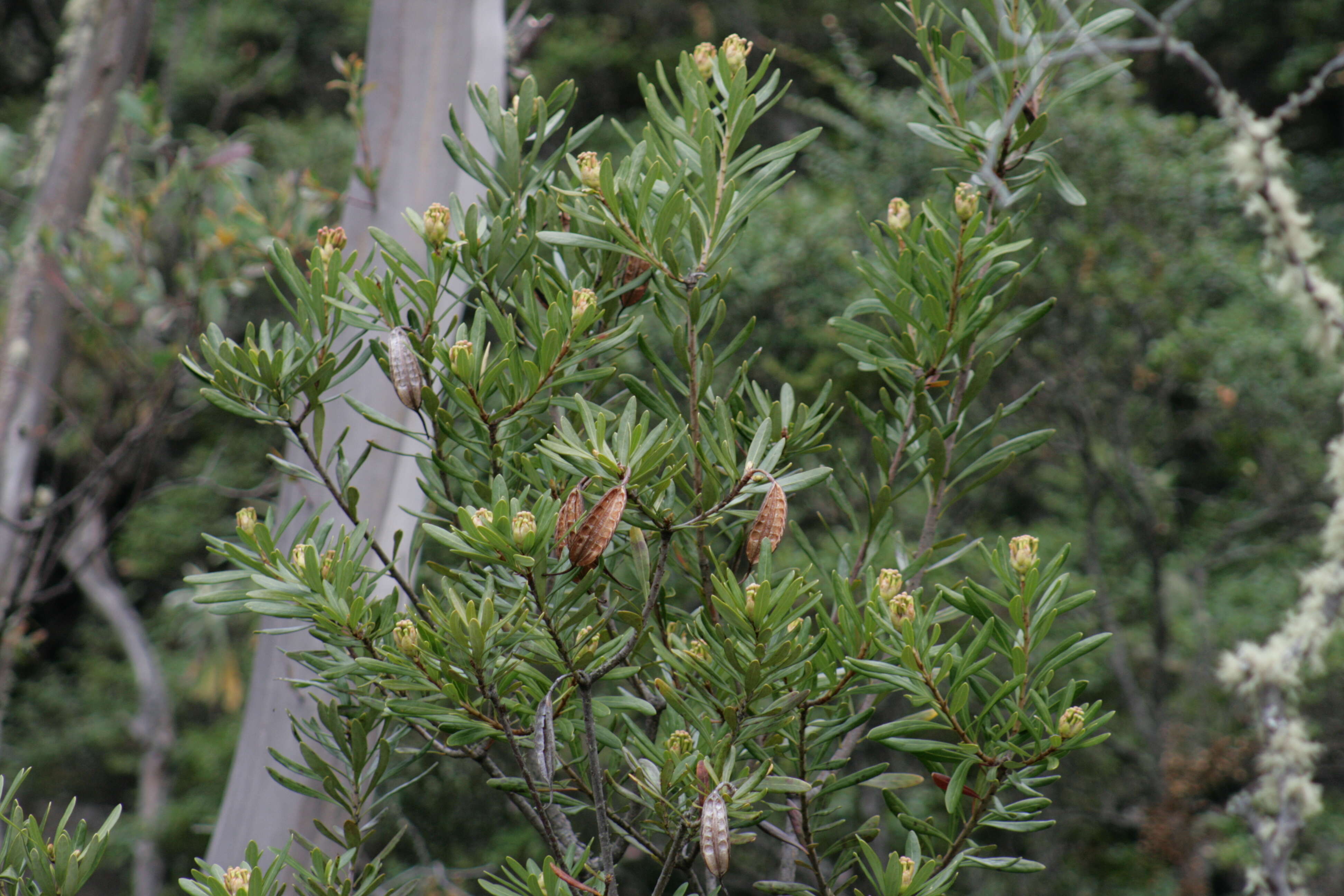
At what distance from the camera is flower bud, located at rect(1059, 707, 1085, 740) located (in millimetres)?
650

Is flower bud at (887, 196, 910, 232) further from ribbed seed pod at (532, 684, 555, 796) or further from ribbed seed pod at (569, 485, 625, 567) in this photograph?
ribbed seed pod at (532, 684, 555, 796)

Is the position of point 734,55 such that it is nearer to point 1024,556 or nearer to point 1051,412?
point 1024,556

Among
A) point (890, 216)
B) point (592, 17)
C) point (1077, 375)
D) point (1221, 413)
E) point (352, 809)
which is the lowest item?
point (1221, 413)

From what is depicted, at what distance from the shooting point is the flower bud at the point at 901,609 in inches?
26.5

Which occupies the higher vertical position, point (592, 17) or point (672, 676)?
point (592, 17)

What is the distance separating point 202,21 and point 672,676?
20.6 ft

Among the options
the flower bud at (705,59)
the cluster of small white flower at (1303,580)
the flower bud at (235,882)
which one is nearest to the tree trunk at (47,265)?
the flower bud at (235,882)

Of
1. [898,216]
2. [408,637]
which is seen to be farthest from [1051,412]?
[408,637]

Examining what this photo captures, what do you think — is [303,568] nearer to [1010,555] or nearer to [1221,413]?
[1010,555]

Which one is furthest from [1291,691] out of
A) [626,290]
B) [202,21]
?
[202,21]

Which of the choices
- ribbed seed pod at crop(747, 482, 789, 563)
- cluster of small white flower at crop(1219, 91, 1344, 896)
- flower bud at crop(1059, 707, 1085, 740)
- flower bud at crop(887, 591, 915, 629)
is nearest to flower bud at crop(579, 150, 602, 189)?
ribbed seed pod at crop(747, 482, 789, 563)

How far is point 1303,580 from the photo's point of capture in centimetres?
179

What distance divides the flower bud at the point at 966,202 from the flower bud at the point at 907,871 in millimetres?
514

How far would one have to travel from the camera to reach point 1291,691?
64.1 inches
